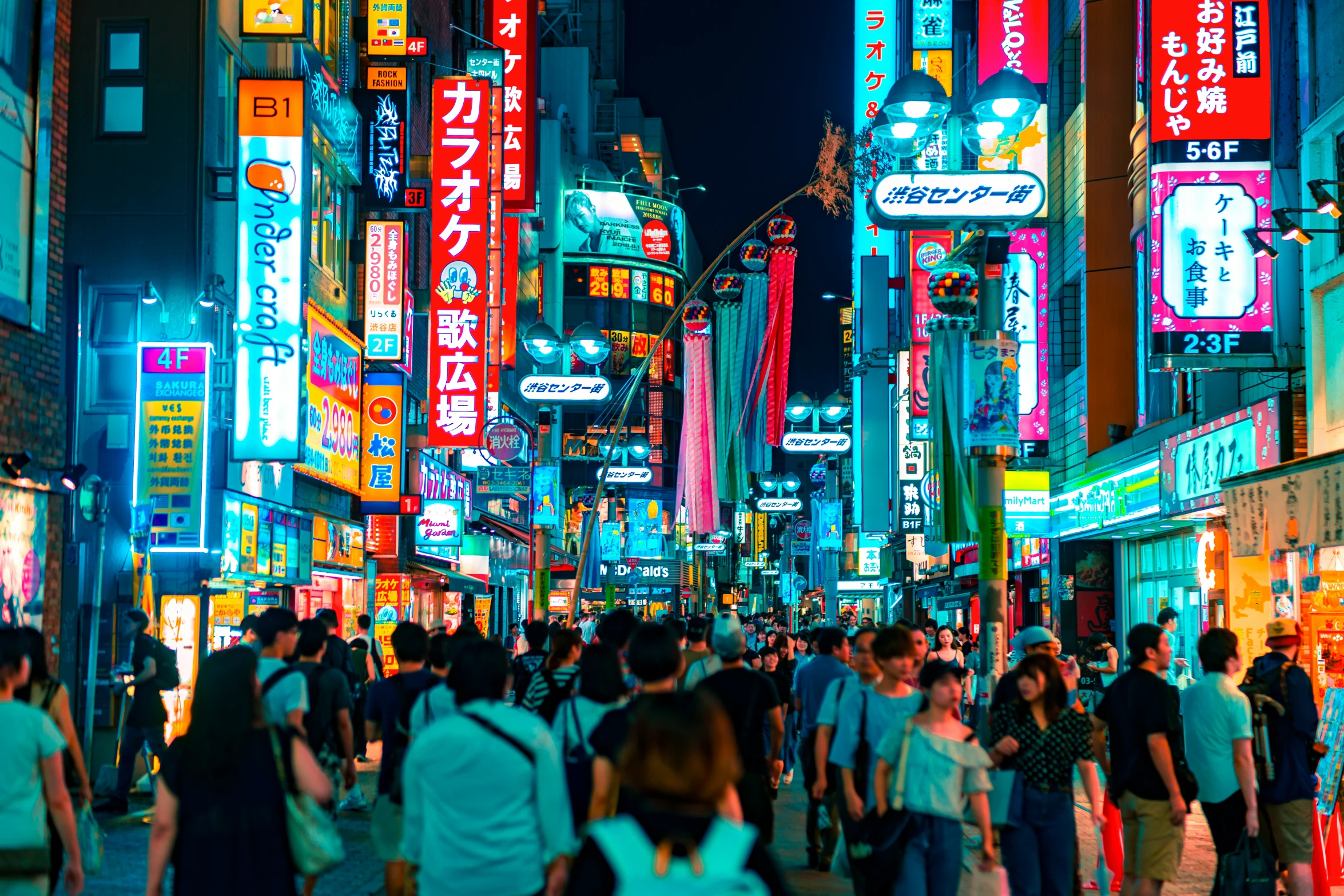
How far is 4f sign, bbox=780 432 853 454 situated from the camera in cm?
4422

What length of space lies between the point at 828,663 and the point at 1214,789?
4.23m

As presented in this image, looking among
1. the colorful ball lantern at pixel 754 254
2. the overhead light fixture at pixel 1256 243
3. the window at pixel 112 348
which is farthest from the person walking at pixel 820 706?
the colorful ball lantern at pixel 754 254

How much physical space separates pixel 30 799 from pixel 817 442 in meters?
39.4

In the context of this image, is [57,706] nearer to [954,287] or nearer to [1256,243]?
[954,287]

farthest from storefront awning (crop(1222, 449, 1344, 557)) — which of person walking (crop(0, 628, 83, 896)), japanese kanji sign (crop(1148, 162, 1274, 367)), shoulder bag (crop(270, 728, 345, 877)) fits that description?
person walking (crop(0, 628, 83, 896))

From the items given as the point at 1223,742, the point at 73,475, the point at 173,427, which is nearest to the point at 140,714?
the point at 73,475

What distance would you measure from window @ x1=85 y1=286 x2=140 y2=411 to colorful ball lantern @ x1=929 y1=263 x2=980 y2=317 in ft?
31.9

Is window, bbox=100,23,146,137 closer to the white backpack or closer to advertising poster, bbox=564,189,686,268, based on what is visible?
the white backpack

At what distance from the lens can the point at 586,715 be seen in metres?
7.43

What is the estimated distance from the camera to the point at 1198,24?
18.3m

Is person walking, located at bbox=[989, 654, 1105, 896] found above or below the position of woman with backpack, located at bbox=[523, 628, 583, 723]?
below

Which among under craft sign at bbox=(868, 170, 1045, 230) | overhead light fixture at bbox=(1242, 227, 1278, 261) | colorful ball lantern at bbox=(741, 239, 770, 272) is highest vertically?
colorful ball lantern at bbox=(741, 239, 770, 272)

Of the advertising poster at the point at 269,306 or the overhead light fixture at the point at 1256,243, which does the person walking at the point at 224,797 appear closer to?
the overhead light fixture at the point at 1256,243

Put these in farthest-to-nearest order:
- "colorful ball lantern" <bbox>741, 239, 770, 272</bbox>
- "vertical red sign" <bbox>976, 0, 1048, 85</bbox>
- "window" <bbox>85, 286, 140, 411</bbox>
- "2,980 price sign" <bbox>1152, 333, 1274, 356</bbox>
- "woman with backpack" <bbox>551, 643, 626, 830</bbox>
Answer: "colorful ball lantern" <bbox>741, 239, 770, 272</bbox> < "vertical red sign" <bbox>976, 0, 1048, 85</bbox> < "window" <bbox>85, 286, 140, 411</bbox> < "2,980 price sign" <bbox>1152, 333, 1274, 356</bbox> < "woman with backpack" <bbox>551, 643, 626, 830</bbox>
